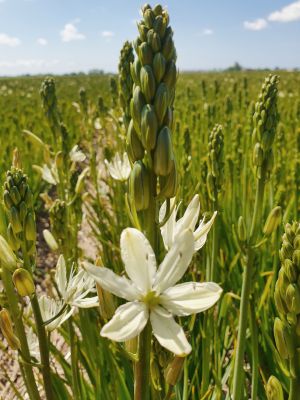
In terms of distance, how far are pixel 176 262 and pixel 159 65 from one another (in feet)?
1.41

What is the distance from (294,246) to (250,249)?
687mm

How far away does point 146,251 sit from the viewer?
87 centimetres

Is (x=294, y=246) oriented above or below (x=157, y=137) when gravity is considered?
below

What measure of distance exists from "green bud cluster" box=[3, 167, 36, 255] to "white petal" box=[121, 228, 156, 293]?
0.34 m

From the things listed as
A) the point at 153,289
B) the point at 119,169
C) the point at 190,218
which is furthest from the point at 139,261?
the point at 119,169

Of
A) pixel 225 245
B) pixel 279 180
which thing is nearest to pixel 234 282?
pixel 225 245

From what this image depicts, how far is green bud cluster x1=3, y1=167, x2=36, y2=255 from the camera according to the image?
1076mm

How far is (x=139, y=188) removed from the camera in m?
0.90

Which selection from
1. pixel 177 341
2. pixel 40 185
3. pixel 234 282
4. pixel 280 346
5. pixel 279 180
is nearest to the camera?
pixel 177 341

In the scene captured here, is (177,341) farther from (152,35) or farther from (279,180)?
(279,180)

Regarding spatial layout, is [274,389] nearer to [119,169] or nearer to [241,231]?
[241,231]

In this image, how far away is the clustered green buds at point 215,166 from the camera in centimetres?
208

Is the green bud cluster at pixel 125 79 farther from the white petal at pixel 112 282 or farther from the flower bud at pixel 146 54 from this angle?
the white petal at pixel 112 282

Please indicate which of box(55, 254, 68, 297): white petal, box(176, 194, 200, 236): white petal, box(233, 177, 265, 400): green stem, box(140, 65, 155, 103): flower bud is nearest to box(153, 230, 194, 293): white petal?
box(176, 194, 200, 236): white petal
